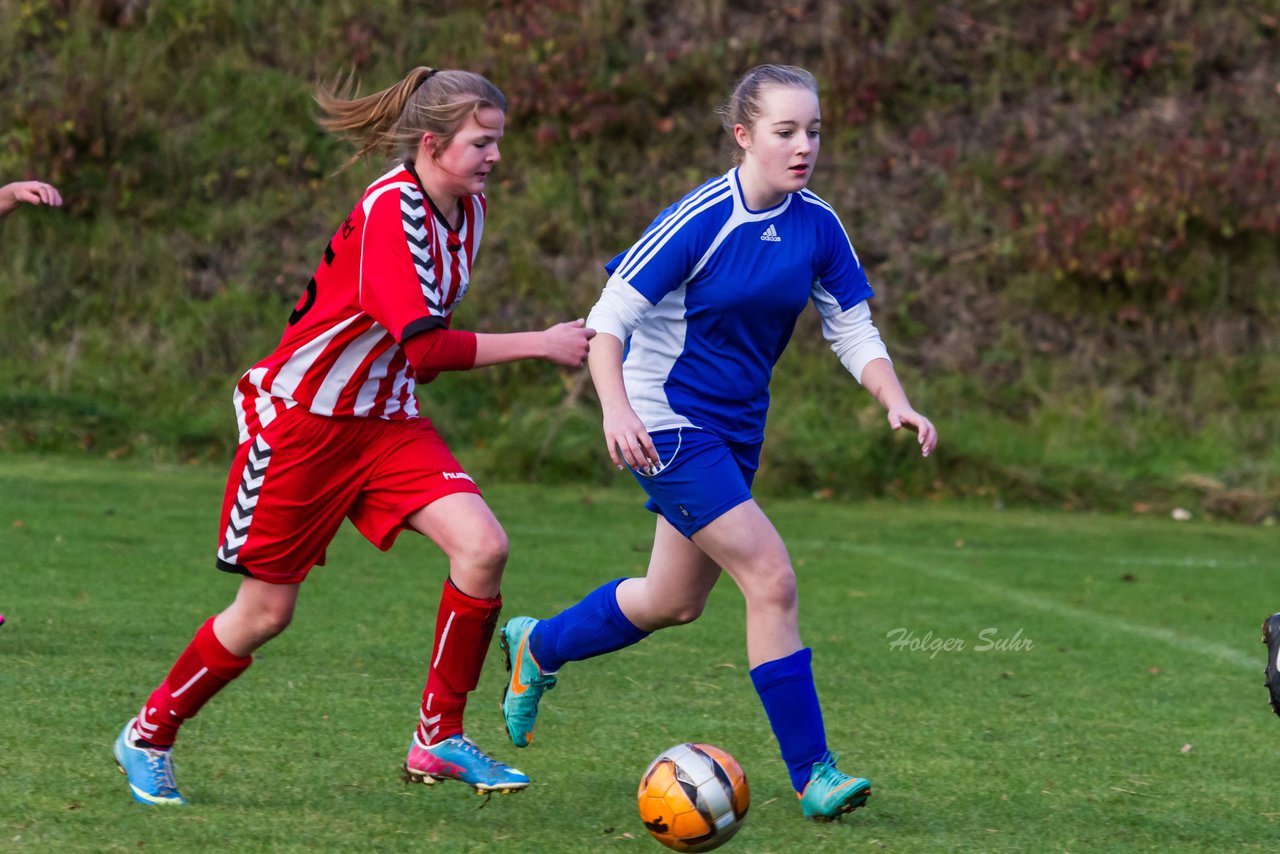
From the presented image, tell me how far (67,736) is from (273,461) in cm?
114

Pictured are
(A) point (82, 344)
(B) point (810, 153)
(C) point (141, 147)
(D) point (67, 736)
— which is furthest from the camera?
(C) point (141, 147)

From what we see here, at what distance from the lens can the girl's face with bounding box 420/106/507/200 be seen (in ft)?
13.1

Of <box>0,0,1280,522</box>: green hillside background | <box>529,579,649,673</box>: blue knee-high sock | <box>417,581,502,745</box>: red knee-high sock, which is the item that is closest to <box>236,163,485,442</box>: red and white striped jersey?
<box>417,581,502,745</box>: red knee-high sock

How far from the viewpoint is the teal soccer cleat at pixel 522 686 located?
185 inches

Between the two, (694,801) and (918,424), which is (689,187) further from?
(694,801)

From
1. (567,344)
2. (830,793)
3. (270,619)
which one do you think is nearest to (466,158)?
(567,344)

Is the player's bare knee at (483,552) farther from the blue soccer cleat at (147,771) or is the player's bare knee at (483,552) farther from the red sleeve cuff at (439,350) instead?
the blue soccer cleat at (147,771)

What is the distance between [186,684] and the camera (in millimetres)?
4039

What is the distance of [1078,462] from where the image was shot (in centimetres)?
1223

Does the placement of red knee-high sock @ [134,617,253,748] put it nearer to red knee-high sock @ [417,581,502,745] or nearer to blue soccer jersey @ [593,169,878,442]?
red knee-high sock @ [417,581,502,745]

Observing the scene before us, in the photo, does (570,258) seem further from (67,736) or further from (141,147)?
(67,736)

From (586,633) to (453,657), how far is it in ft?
2.32

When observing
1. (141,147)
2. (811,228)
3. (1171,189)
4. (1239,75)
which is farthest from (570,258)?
(811,228)

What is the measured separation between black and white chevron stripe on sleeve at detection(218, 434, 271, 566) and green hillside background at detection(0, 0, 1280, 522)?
8.09m
